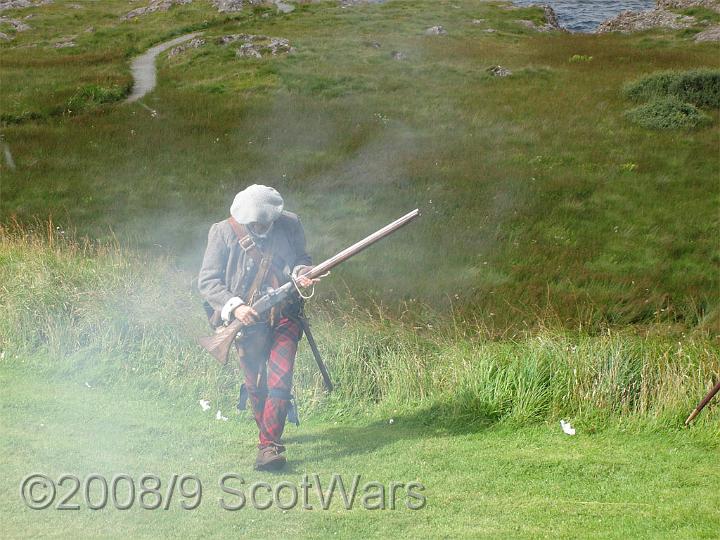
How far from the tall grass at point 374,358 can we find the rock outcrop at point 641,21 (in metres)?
13.1

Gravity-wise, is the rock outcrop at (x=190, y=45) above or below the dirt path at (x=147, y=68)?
above

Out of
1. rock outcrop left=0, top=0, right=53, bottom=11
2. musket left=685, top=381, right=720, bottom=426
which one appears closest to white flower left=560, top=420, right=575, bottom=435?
musket left=685, top=381, right=720, bottom=426

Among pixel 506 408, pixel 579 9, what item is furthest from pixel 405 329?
pixel 579 9

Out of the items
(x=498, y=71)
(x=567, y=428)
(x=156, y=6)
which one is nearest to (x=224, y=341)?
(x=567, y=428)

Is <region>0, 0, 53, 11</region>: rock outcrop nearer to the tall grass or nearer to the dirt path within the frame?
the dirt path

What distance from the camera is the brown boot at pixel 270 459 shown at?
23.4 ft

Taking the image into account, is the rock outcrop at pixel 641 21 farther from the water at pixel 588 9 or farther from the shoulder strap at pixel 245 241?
the shoulder strap at pixel 245 241

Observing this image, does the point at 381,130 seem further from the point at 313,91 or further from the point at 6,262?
the point at 6,262

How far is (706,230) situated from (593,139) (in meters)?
6.08

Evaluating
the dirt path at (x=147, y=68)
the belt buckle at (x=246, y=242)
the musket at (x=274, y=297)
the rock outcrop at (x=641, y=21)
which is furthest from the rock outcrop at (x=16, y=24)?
the musket at (x=274, y=297)

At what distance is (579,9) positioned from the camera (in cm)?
2122

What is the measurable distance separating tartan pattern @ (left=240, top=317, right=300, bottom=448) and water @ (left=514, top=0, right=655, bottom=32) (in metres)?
15.9

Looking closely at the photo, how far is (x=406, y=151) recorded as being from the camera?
22469 millimetres

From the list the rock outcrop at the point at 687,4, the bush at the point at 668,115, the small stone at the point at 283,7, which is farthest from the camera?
→ the small stone at the point at 283,7
